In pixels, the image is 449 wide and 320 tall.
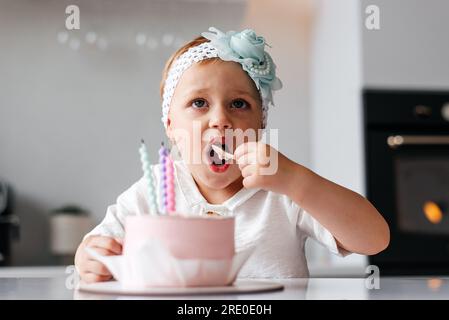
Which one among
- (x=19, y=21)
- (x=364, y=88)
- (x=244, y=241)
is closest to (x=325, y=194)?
(x=244, y=241)

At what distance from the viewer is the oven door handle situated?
2.36m

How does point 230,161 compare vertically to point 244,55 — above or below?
below

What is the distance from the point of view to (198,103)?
110cm

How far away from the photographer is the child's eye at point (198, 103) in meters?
1.09

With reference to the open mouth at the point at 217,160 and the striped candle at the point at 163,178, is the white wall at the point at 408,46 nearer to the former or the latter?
the open mouth at the point at 217,160

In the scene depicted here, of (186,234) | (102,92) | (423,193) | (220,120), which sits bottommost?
(423,193)

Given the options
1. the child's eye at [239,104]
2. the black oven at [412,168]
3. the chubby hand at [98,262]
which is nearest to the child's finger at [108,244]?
the chubby hand at [98,262]

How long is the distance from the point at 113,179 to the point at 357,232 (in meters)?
2.10

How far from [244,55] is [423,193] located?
5.15 feet

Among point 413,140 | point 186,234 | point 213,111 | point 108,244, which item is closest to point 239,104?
→ point 213,111

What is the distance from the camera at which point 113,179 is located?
2869mm

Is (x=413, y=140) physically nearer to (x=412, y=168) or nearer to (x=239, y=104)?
(x=412, y=168)

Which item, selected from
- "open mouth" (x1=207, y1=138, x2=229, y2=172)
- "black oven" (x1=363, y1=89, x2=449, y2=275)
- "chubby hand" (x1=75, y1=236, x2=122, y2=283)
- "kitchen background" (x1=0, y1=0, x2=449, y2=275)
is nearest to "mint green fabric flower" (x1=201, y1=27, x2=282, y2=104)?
"open mouth" (x1=207, y1=138, x2=229, y2=172)

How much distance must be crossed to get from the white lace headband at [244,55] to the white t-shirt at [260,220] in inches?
6.5
